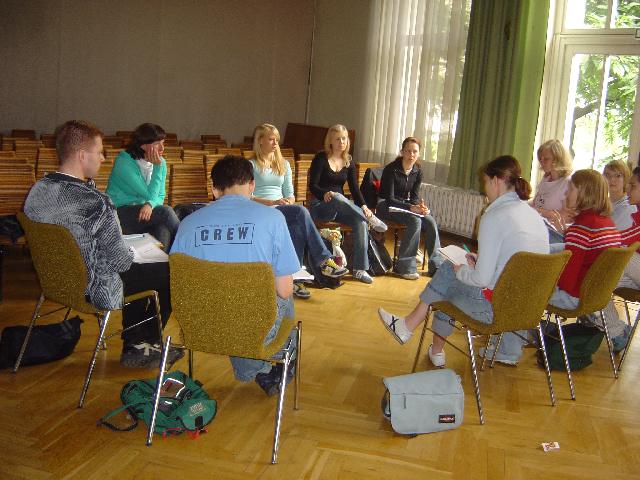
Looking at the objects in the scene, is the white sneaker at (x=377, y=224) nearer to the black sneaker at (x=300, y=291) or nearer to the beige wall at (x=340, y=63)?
the black sneaker at (x=300, y=291)

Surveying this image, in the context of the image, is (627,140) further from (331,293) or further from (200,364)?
(200,364)

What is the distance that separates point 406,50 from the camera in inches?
A: 362

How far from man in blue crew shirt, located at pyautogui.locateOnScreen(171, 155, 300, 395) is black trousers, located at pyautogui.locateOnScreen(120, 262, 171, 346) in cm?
77

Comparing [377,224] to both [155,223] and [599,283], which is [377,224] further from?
[599,283]

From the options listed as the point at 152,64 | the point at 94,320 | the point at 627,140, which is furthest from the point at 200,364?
the point at 152,64

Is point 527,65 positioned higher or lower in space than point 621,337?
higher

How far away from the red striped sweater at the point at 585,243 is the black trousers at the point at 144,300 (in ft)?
7.13

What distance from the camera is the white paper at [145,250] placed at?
367 centimetres

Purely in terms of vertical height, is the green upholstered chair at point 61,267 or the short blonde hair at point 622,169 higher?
the short blonde hair at point 622,169

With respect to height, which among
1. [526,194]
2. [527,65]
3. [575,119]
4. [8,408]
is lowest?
[8,408]

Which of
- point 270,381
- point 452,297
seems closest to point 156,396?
point 270,381

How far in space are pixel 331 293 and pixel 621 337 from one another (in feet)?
6.87

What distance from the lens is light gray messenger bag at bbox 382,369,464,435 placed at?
3303 mm

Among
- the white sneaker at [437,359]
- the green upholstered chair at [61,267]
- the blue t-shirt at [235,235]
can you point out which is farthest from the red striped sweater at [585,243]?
the green upholstered chair at [61,267]
